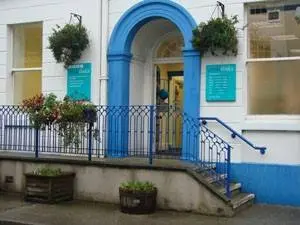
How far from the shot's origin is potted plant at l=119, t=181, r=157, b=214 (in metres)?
8.94

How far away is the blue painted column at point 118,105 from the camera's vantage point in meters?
11.2

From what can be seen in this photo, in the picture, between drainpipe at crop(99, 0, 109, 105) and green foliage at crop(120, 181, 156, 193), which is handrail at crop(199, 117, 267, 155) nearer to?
green foliage at crop(120, 181, 156, 193)

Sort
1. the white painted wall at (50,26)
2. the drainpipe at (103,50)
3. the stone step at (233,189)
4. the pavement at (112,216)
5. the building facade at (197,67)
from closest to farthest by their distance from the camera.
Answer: the pavement at (112,216)
the stone step at (233,189)
the building facade at (197,67)
the drainpipe at (103,50)
the white painted wall at (50,26)

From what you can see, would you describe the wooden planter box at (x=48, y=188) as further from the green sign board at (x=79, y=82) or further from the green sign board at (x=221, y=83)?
the green sign board at (x=221, y=83)

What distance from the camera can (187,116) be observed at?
10.5 m

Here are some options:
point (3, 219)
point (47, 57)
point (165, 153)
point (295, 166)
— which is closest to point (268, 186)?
point (295, 166)

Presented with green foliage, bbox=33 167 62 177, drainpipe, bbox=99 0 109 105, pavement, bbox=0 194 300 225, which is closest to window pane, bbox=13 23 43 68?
drainpipe, bbox=99 0 109 105

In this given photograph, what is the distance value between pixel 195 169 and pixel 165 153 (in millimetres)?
1689

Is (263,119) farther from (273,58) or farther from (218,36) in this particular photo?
(218,36)

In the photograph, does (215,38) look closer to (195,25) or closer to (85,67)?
(195,25)

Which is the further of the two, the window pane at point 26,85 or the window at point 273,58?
the window pane at point 26,85

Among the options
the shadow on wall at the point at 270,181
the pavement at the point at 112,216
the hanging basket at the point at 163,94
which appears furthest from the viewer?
the hanging basket at the point at 163,94

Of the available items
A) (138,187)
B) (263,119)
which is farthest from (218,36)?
(138,187)

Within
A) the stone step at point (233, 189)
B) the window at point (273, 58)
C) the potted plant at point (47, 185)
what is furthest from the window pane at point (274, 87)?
the potted plant at point (47, 185)
